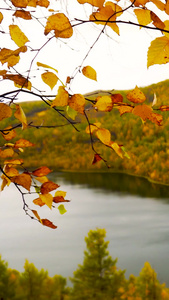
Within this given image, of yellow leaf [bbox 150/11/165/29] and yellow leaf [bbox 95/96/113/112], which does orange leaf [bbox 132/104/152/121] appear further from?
yellow leaf [bbox 150/11/165/29]

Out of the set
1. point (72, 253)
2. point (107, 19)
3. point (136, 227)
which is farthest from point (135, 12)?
point (136, 227)

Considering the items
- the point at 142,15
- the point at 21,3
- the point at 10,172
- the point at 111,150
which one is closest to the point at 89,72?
the point at 142,15

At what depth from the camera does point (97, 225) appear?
9.61 m

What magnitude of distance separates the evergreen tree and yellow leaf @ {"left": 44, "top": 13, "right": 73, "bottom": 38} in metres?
5.73

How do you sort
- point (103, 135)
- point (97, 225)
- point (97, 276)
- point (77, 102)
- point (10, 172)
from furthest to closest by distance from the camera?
1. point (97, 225)
2. point (97, 276)
3. point (10, 172)
4. point (103, 135)
5. point (77, 102)

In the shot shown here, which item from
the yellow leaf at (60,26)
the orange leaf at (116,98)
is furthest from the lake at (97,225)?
the yellow leaf at (60,26)

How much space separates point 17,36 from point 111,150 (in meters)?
Result: 12.4

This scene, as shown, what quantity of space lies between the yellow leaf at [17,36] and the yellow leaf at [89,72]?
0.16 metres

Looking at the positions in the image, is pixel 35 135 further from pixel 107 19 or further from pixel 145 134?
pixel 107 19

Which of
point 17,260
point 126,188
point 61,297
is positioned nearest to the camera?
point 61,297

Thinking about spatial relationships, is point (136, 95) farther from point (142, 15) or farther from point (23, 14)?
point (23, 14)

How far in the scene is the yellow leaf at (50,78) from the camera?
94cm

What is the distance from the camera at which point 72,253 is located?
26.7 ft

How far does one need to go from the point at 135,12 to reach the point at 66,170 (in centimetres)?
1415
